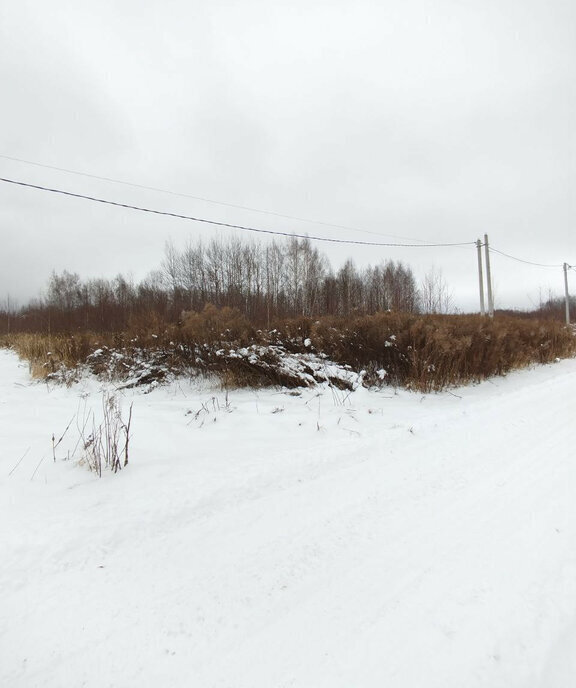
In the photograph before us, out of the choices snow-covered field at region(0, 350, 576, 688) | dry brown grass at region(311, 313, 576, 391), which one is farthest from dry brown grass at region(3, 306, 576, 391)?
snow-covered field at region(0, 350, 576, 688)

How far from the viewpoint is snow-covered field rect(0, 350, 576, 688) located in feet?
4.58

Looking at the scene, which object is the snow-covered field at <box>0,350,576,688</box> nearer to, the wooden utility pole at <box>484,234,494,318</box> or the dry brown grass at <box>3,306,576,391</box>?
the dry brown grass at <box>3,306,576,391</box>

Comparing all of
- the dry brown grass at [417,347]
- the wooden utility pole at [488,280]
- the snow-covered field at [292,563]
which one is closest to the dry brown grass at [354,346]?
the dry brown grass at [417,347]

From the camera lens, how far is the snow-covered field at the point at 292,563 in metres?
1.40

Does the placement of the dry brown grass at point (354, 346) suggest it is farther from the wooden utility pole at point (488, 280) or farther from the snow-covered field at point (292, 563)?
the wooden utility pole at point (488, 280)

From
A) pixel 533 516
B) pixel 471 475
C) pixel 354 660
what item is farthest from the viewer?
pixel 471 475

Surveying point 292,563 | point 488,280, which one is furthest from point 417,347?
point 488,280

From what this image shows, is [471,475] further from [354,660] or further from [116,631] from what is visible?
[116,631]

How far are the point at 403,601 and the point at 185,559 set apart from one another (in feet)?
3.98

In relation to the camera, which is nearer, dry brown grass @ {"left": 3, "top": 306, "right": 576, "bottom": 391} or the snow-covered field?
the snow-covered field

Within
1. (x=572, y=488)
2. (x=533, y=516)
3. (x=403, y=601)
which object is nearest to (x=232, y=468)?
(x=403, y=601)

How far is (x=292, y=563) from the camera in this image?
1963 millimetres

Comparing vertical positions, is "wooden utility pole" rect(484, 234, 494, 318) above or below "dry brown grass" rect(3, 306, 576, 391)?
above

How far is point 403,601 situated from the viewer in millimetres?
1675
